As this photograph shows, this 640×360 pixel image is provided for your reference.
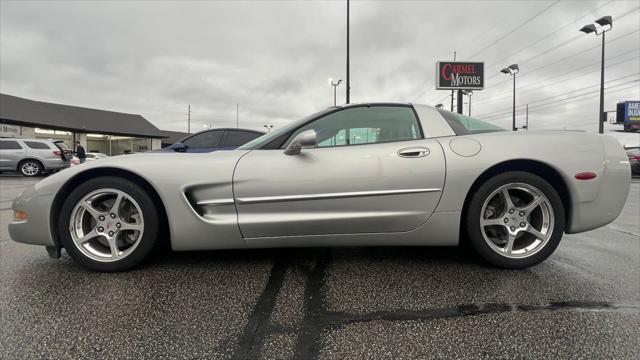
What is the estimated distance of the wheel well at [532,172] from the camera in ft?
7.50

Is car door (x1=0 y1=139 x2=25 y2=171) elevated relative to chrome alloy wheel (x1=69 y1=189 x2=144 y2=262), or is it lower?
elevated

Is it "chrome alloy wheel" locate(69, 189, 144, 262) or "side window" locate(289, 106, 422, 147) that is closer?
"chrome alloy wheel" locate(69, 189, 144, 262)

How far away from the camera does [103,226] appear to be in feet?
7.45

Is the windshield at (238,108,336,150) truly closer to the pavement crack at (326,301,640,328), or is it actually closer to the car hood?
the car hood

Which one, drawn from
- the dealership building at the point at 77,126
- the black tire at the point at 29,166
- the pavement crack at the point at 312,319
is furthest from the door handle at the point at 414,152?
the dealership building at the point at 77,126

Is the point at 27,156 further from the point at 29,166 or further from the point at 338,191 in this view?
the point at 338,191

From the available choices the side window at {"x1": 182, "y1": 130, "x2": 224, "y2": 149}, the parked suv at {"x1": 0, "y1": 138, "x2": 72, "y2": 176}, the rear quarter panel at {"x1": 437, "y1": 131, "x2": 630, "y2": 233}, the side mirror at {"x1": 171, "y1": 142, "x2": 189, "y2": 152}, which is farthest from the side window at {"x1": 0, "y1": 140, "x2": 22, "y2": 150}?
the rear quarter panel at {"x1": 437, "y1": 131, "x2": 630, "y2": 233}

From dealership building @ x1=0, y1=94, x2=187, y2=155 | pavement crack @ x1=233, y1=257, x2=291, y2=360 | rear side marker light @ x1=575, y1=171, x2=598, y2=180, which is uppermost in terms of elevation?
dealership building @ x1=0, y1=94, x2=187, y2=155

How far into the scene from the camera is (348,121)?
258 cm

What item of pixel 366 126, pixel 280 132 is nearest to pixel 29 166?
pixel 280 132

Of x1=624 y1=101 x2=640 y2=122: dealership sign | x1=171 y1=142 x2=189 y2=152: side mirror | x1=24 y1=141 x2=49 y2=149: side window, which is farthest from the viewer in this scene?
x1=624 y1=101 x2=640 y2=122: dealership sign

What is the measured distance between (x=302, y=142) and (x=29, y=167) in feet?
50.2

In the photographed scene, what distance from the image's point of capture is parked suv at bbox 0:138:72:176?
1248 centimetres

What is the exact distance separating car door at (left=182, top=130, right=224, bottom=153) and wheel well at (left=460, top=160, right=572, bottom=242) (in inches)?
228
